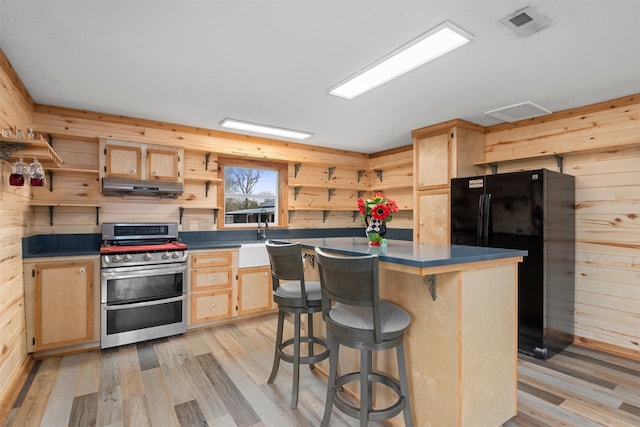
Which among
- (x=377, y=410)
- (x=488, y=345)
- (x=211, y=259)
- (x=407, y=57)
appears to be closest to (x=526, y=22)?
(x=407, y=57)

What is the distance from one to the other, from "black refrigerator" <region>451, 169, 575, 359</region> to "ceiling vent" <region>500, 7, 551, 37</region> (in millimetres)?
1415

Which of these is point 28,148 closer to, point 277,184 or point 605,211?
point 277,184

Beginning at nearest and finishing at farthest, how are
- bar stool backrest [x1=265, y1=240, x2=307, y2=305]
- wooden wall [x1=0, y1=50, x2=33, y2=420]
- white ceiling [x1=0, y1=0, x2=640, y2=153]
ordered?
white ceiling [x1=0, y1=0, x2=640, y2=153] < bar stool backrest [x1=265, y1=240, x2=307, y2=305] < wooden wall [x1=0, y1=50, x2=33, y2=420]

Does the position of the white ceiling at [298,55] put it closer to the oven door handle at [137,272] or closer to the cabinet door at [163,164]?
the cabinet door at [163,164]

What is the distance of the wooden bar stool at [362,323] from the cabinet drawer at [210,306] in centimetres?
229

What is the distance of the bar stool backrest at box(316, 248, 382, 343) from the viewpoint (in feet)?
5.08

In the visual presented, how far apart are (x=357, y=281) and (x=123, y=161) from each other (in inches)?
125

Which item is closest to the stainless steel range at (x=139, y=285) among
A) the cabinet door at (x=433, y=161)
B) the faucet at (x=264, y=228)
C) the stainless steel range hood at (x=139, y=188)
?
the stainless steel range hood at (x=139, y=188)

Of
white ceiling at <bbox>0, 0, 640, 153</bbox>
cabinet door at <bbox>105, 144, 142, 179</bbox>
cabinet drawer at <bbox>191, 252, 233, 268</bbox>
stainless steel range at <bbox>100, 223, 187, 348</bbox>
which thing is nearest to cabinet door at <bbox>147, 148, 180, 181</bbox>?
cabinet door at <bbox>105, 144, 142, 179</bbox>

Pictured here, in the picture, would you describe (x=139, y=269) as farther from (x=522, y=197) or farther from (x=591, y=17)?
(x=591, y=17)

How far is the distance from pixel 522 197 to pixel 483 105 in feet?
3.24

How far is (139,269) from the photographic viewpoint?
3299mm

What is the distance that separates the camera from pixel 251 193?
4.81 m

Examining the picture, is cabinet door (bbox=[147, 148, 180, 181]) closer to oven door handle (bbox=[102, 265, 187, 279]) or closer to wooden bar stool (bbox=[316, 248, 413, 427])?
oven door handle (bbox=[102, 265, 187, 279])
